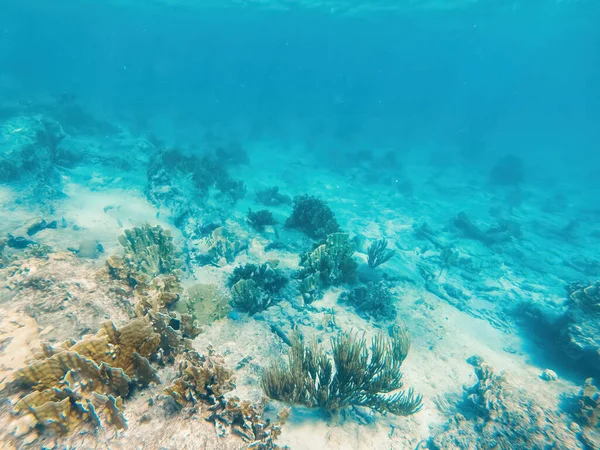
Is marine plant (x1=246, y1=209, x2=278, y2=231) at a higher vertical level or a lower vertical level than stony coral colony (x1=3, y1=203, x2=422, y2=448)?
lower

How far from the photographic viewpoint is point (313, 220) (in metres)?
10.2

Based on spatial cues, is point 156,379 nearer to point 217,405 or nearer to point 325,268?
point 217,405

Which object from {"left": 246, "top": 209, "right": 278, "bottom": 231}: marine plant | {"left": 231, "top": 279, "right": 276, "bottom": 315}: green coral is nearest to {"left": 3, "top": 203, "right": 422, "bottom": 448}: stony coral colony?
{"left": 231, "top": 279, "right": 276, "bottom": 315}: green coral

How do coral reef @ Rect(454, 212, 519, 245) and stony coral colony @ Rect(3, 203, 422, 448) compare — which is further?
coral reef @ Rect(454, 212, 519, 245)

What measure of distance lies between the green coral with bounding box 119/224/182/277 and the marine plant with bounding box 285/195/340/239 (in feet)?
14.8

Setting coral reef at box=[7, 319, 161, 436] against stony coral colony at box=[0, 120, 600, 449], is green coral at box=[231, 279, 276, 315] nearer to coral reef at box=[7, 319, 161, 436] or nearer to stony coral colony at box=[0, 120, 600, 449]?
stony coral colony at box=[0, 120, 600, 449]

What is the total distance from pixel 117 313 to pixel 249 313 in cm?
280

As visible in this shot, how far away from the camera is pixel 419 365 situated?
647cm

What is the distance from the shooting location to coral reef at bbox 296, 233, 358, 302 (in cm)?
742

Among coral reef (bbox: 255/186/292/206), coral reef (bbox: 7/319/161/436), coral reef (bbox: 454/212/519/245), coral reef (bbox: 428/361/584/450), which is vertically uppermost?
coral reef (bbox: 7/319/161/436)

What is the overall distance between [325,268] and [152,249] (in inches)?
178

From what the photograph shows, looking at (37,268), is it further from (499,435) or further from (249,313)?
(499,435)

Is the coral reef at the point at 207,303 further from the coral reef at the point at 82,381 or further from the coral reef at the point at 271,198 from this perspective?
the coral reef at the point at 271,198

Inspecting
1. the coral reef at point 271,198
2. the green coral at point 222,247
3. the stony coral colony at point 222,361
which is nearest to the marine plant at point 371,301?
the stony coral colony at point 222,361
